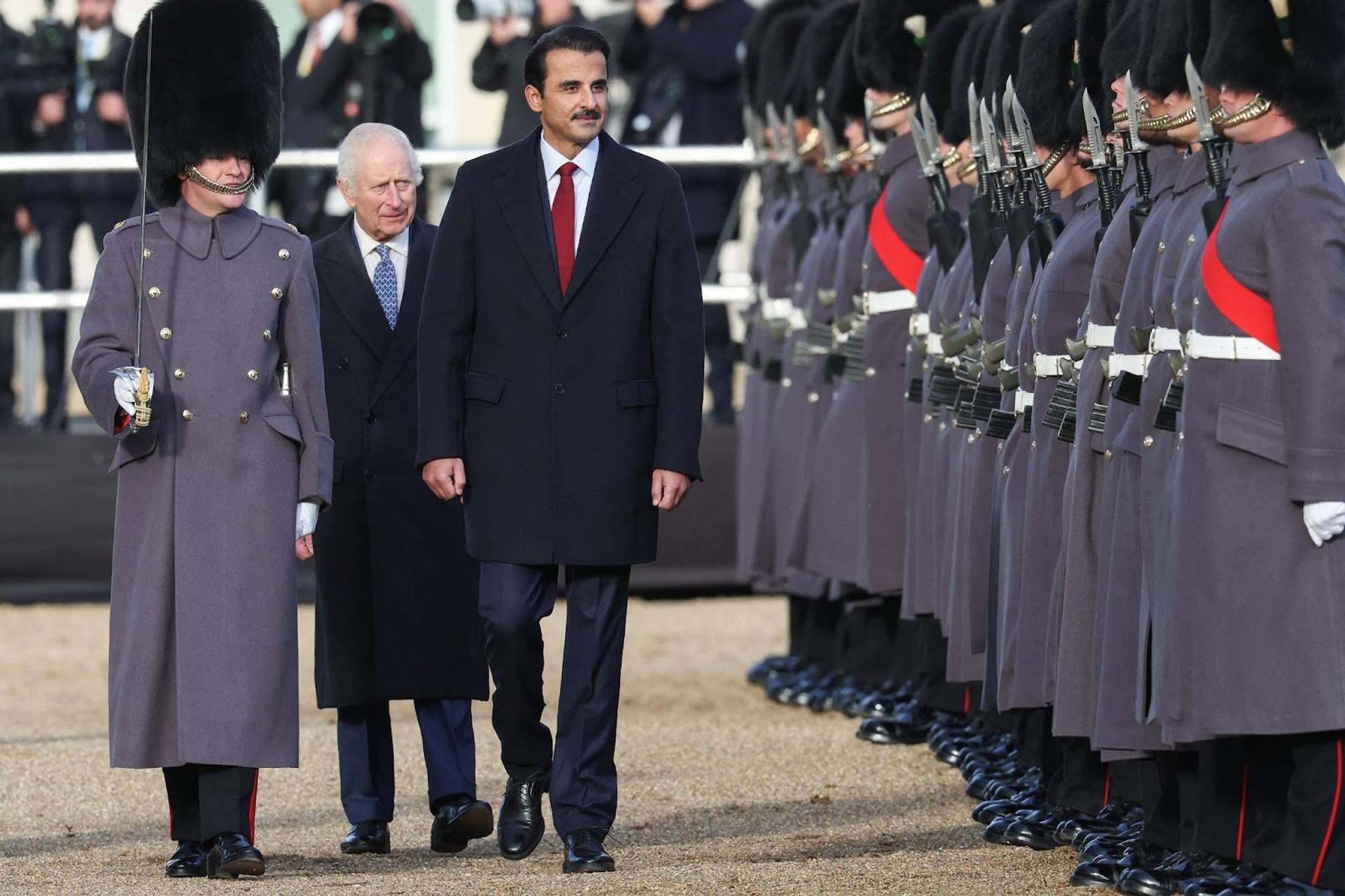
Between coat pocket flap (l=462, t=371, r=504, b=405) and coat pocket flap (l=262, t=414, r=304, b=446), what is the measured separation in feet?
1.35

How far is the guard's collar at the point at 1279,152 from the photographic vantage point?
20.4ft

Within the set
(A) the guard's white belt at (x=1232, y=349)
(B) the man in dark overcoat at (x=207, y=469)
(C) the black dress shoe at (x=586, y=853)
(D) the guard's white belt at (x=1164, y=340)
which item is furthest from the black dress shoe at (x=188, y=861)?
(A) the guard's white belt at (x=1232, y=349)

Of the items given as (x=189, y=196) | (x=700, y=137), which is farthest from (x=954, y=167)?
(x=700, y=137)

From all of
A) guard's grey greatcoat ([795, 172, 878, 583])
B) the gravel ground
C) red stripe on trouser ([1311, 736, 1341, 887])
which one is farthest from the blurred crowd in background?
red stripe on trouser ([1311, 736, 1341, 887])

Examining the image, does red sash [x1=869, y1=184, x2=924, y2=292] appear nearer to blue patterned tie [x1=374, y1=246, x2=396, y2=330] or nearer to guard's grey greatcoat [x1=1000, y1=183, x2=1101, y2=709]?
guard's grey greatcoat [x1=1000, y1=183, x2=1101, y2=709]

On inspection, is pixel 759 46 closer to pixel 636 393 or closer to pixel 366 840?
pixel 636 393

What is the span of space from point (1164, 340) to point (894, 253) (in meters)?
3.23

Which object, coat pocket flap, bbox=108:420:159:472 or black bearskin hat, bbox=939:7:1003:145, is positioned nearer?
coat pocket flap, bbox=108:420:159:472

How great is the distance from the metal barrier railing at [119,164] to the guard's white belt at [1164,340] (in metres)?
6.03

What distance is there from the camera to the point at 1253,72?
20.7 ft

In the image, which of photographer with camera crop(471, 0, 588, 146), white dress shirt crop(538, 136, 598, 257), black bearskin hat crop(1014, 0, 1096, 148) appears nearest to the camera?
white dress shirt crop(538, 136, 598, 257)

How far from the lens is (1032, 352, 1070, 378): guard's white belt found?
289 inches

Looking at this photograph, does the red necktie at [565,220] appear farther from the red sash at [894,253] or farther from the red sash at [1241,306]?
the red sash at [894,253]

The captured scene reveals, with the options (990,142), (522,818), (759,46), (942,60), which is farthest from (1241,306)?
(759,46)
